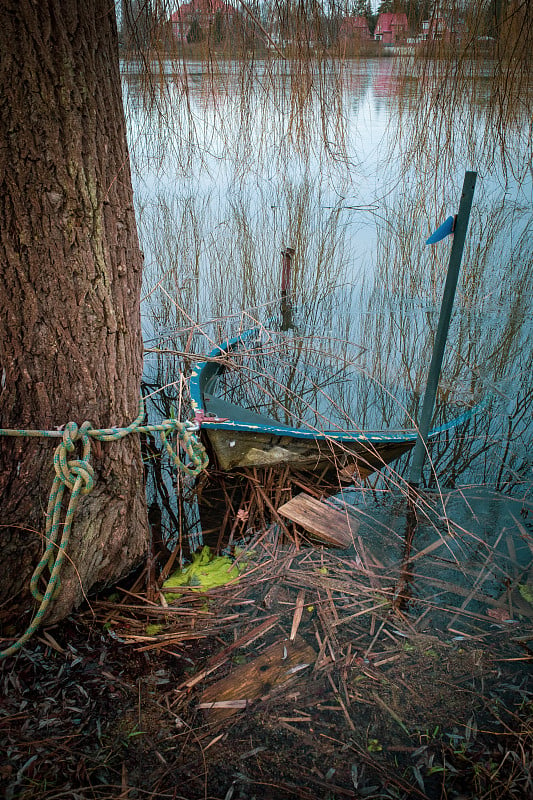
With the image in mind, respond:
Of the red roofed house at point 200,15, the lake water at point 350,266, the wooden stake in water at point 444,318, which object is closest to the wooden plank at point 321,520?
the lake water at point 350,266

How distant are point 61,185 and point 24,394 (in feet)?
2.12

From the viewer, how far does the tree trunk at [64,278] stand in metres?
1.52

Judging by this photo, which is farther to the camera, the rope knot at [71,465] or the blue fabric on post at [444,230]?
the blue fabric on post at [444,230]

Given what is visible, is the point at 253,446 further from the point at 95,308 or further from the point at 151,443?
the point at 95,308

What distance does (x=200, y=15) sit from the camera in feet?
6.36

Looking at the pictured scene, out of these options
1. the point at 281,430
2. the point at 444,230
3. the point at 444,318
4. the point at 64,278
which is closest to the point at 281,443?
the point at 281,430

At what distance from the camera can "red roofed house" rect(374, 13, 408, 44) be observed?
7.28ft

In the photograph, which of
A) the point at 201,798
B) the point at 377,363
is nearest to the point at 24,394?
the point at 201,798

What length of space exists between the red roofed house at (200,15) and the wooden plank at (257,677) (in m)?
2.11

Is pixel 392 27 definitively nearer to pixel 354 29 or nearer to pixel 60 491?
pixel 354 29

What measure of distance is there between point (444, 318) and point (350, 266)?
361 cm

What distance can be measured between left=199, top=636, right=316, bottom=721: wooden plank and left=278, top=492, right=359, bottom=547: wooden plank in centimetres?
62

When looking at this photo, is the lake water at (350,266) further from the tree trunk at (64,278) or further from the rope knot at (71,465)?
the rope knot at (71,465)

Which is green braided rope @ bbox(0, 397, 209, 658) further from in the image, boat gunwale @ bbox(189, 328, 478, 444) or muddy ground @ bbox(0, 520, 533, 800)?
boat gunwale @ bbox(189, 328, 478, 444)
